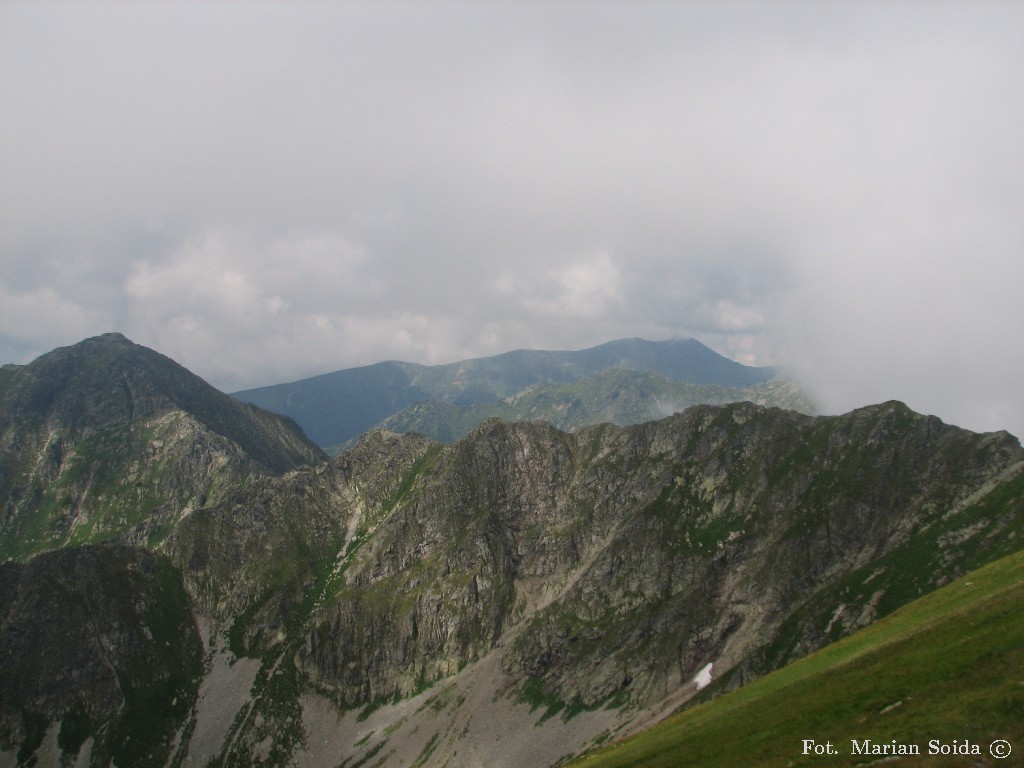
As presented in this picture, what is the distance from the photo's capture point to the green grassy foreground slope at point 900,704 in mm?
33500

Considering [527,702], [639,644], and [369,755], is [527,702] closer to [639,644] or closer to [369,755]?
[639,644]

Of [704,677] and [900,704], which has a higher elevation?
[900,704]

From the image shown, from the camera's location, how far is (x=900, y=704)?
4212 cm

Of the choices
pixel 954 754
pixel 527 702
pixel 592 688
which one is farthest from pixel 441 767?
pixel 954 754

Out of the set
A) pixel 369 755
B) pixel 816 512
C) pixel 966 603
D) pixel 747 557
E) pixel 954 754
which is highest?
pixel 954 754

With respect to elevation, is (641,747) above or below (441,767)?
above

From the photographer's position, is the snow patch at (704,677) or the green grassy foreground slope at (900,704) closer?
the green grassy foreground slope at (900,704)

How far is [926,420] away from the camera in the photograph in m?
196

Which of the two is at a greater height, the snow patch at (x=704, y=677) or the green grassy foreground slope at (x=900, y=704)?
the green grassy foreground slope at (x=900, y=704)

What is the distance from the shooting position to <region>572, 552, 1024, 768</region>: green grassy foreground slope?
33500 millimetres

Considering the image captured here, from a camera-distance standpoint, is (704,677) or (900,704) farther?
(704,677)

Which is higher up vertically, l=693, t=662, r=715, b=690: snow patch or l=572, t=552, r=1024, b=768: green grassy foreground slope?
l=572, t=552, r=1024, b=768: green grassy foreground slope

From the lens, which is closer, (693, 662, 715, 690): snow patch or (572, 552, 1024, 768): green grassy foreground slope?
(572, 552, 1024, 768): green grassy foreground slope

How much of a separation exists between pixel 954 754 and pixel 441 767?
179m
